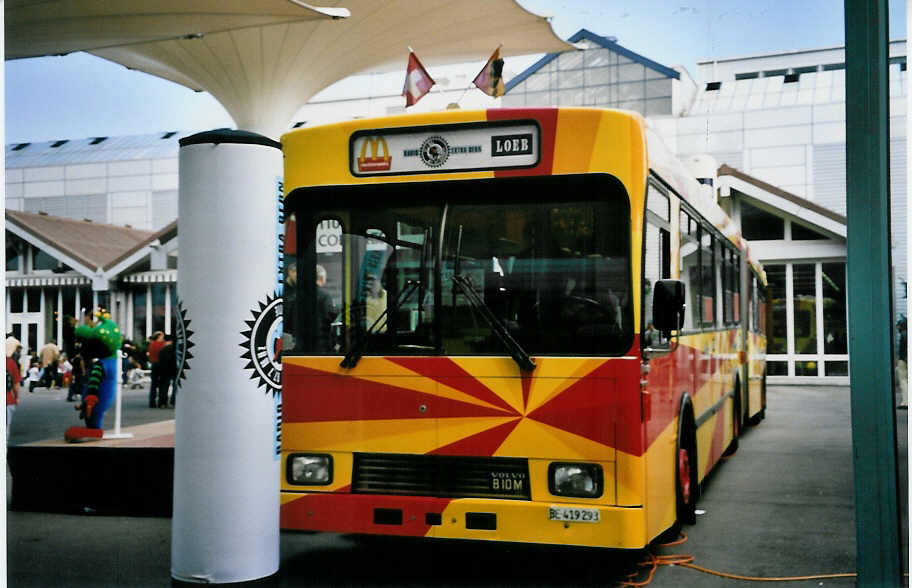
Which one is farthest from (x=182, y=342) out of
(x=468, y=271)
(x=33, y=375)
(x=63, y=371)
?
(x=63, y=371)

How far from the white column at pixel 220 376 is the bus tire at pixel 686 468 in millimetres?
3002

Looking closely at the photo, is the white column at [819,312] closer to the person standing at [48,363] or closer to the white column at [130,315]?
the person standing at [48,363]

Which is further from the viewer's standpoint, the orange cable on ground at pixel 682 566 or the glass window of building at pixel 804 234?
the glass window of building at pixel 804 234

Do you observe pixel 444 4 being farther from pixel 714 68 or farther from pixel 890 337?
pixel 714 68

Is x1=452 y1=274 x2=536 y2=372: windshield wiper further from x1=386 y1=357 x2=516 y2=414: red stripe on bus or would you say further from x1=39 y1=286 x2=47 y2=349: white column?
x1=39 y1=286 x2=47 y2=349: white column

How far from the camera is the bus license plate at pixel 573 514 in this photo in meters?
5.57

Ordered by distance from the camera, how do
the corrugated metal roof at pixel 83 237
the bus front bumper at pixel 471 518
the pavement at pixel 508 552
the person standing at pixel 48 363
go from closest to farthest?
1. the bus front bumper at pixel 471 518
2. the pavement at pixel 508 552
3. the person standing at pixel 48 363
4. the corrugated metal roof at pixel 83 237

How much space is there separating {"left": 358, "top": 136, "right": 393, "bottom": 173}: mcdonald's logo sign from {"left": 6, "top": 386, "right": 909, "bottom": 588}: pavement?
2.22 metres

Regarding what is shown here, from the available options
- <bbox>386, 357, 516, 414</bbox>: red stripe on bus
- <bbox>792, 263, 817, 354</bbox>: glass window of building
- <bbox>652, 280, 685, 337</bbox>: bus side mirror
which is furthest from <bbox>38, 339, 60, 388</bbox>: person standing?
<bbox>652, 280, 685, 337</bbox>: bus side mirror

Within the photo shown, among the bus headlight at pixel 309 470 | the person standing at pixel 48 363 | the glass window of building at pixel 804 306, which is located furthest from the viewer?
the person standing at pixel 48 363

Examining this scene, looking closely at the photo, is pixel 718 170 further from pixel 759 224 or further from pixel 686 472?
pixel 686 472

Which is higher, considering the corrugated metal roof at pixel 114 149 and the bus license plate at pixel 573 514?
the corrugated metal roof at pixel 114 149

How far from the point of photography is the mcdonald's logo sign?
6.09 meters

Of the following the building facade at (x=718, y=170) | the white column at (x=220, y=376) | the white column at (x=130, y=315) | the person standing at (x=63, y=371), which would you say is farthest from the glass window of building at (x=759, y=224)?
the white column at (x=220, y=376)
